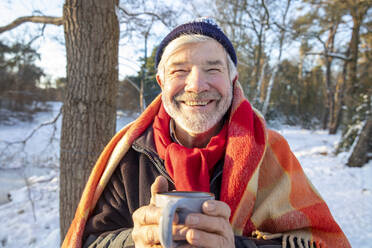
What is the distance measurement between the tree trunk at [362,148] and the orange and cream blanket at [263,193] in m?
6.52

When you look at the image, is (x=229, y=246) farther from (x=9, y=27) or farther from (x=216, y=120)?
(x=9, y=27)

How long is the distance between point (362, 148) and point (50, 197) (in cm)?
850

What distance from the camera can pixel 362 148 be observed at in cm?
654

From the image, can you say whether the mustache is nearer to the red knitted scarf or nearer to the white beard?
the white beard

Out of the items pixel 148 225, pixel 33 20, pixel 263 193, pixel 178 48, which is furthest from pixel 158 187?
pixel 33 20

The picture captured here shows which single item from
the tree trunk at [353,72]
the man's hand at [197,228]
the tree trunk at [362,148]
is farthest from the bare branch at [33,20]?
the tree trunk at [353,72]

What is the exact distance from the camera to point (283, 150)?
138cm

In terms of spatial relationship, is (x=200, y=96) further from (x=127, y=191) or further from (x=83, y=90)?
(x=83, y=90)

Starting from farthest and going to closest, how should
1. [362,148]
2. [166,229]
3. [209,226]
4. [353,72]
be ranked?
[353,72]
[362,148]
[209,226]
[166,229]

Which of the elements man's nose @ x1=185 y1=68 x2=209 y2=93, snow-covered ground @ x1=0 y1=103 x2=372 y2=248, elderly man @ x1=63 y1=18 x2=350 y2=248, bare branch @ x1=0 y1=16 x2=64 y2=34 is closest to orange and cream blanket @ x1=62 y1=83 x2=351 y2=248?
elderly man @ x1=63 y1=18 x2=350 y2=248

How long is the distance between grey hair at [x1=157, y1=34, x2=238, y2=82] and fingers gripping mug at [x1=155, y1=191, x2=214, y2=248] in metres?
0.90

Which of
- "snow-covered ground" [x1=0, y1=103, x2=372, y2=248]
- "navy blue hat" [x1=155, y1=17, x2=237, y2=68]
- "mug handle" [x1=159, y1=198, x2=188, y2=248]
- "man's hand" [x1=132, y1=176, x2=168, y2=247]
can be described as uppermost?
"navy blue hat" [x1=155, y1=17, x2=237, y2=68]

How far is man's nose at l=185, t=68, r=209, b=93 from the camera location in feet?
4.21

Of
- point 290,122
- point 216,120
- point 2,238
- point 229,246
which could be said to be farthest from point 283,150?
point 290,122
